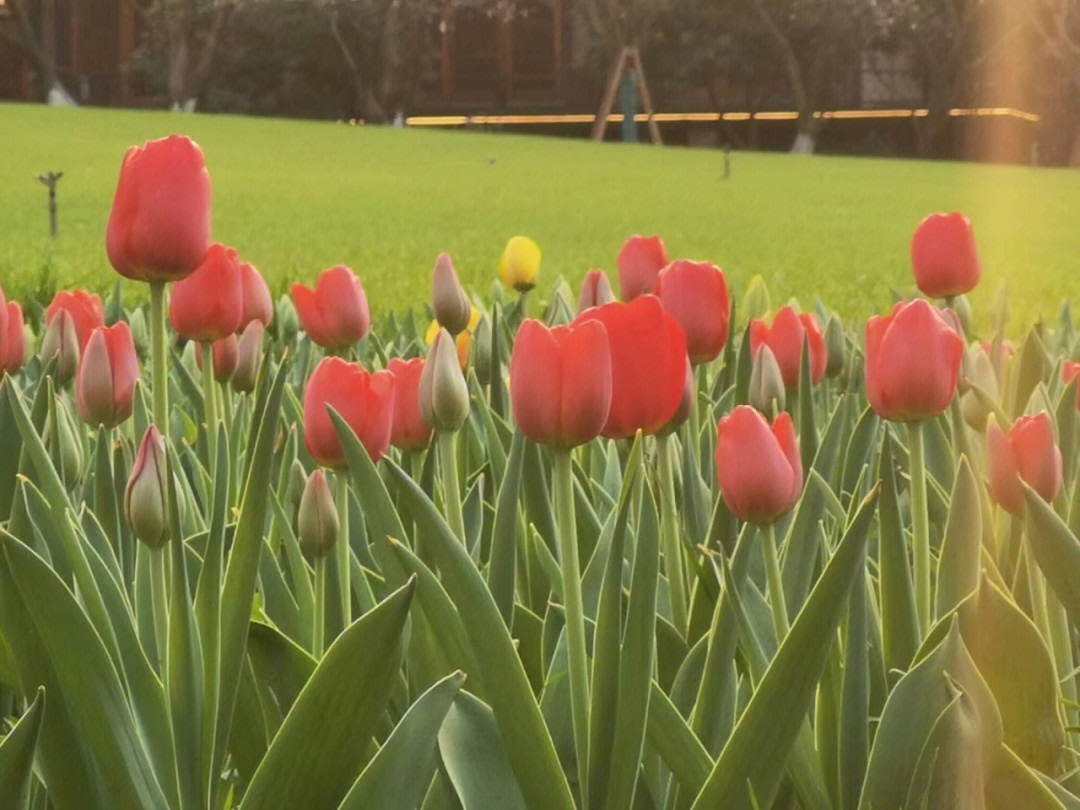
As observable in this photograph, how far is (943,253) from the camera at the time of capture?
82.9 inches

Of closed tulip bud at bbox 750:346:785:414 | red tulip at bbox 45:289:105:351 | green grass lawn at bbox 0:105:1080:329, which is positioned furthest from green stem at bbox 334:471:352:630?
green grass lawn at bbox 0:105:1080:329

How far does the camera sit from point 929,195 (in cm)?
1745

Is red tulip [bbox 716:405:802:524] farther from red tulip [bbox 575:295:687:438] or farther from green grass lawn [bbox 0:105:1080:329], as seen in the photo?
green grass lawn [bbox 0:105:1080:329]

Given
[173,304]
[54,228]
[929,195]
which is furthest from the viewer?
[929,195]

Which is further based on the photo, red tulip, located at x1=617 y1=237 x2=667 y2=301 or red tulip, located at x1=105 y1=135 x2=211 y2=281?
red tulip, located at x1=617 y1=237 x2=667 y2=301

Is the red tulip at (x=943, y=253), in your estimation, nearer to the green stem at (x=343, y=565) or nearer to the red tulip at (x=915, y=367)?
the red tulip at (x=915, y=367)

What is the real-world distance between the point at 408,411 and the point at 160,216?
1.10 feet

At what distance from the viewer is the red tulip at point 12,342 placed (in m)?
1.70

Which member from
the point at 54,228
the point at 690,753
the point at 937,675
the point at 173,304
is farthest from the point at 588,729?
the point at 54,228

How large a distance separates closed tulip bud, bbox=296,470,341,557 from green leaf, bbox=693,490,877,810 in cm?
37

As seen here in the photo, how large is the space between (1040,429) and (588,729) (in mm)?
496

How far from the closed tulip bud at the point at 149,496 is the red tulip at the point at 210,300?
2.02 ft

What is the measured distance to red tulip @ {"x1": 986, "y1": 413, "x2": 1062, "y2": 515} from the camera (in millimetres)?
1274

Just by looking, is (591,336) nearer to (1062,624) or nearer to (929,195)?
(1062,624)
